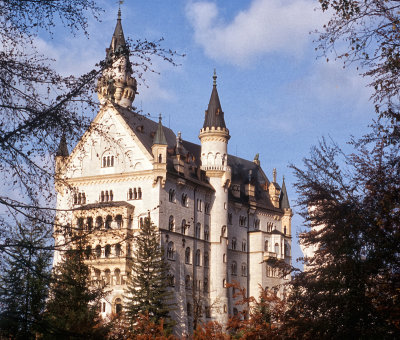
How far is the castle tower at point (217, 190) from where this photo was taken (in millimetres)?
72438

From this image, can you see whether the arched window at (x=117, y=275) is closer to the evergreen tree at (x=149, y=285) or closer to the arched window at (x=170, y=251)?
the arched window at (x=170, y=251)

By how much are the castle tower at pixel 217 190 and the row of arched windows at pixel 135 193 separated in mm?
11116

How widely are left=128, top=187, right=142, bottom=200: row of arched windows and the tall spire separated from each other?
14.2m

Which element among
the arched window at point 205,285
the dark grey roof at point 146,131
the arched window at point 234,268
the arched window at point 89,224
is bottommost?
the arched window at point 89,224

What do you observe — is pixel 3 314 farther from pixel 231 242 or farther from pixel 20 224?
pixel 231 242

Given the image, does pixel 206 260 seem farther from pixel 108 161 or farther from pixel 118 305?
pixel 108 161

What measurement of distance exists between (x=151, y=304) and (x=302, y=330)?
34811mm

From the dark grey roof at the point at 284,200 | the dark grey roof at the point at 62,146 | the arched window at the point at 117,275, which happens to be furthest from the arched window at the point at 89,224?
the dark grey roof at the point at 284,200

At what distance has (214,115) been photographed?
255 feet

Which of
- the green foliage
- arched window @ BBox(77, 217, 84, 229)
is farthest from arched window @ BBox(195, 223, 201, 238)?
arched window @ BBox(77, 217, 84, 229)

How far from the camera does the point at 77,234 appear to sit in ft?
45.0

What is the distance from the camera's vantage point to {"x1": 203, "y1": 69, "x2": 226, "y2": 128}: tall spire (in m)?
77.1

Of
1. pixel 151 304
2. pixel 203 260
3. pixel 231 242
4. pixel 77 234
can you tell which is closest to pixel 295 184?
pixel 77 234

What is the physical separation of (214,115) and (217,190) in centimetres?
887
